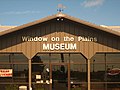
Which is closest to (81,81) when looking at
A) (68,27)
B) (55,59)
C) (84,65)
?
(84,65)

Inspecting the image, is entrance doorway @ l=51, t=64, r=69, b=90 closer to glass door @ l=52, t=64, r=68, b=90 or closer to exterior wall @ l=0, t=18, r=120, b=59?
glass door @ l=52, t=64, r=68, b=90

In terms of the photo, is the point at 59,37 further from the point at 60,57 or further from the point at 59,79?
the point at 59,79

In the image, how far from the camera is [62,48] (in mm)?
17594

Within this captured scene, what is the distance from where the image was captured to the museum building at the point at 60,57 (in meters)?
17.5

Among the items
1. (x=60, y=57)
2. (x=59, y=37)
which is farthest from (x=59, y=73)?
(x=59, y=37)

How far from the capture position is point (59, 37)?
17578 millimetres

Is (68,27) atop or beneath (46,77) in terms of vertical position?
atop

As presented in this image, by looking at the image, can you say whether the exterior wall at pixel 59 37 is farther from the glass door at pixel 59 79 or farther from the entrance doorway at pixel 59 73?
the glass door at pixel 59 79

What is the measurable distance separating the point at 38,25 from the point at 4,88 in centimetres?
502

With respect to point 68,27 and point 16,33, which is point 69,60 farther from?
point 16,33

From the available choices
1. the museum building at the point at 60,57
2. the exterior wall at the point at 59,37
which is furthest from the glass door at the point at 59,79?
the exterior wall at the point at 59,37

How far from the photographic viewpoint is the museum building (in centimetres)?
1755

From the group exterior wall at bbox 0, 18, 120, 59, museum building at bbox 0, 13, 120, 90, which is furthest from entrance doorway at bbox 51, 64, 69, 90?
exterior wall at bbox 0, 18, 120, 59

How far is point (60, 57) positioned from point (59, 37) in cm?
143
